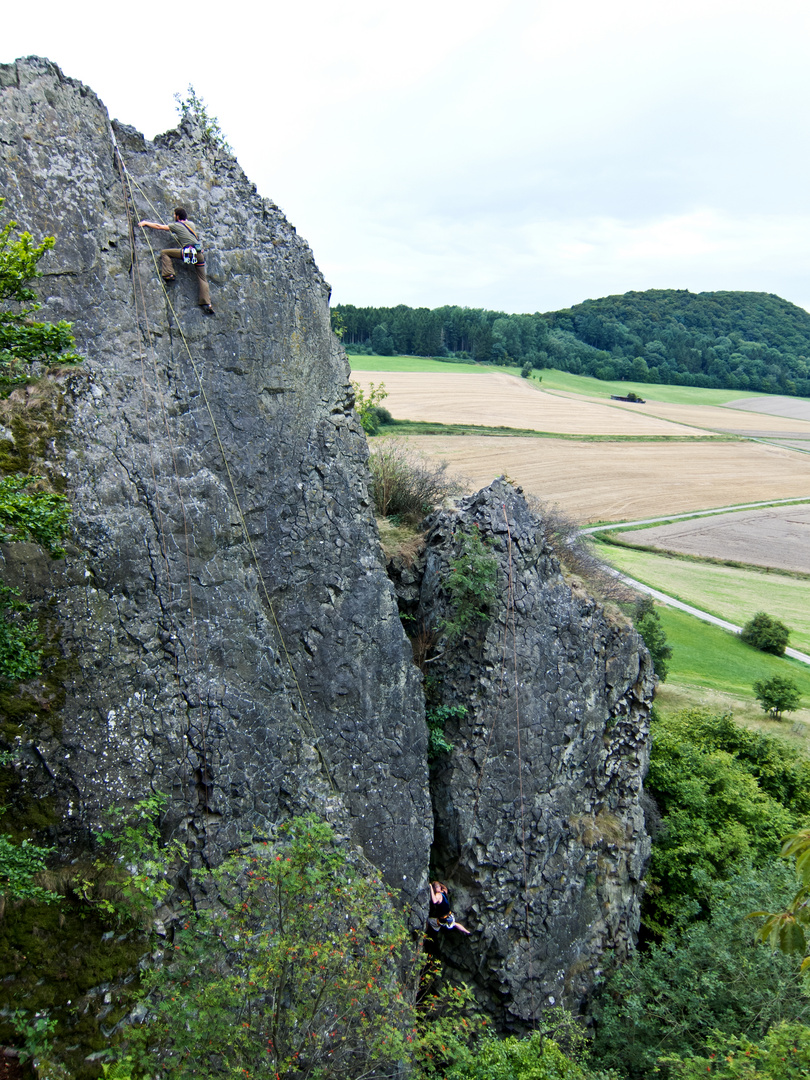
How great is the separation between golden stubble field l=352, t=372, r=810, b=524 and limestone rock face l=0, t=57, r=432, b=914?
31464mm

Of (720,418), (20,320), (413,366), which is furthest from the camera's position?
(720,418)

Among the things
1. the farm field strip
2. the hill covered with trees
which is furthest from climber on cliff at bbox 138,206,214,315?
the farm field strip

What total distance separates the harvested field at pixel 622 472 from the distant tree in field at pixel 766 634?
52.1ft

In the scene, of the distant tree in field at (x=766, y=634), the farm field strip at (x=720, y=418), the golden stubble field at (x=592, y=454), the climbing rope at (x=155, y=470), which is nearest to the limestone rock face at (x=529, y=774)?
the climbing rope at (x=155, y=470)

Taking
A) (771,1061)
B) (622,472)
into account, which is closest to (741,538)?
(622,472)

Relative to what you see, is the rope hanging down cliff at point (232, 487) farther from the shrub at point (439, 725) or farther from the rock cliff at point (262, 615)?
the shrub at point (439, 725)

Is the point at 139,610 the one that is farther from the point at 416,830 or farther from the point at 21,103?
the point at 21,103

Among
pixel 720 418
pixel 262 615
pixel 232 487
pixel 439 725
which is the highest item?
pixel 720 418

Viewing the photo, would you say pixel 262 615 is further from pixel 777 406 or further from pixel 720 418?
pixel 777 406

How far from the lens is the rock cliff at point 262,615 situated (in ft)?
33.8

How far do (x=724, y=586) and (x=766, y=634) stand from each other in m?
8.61

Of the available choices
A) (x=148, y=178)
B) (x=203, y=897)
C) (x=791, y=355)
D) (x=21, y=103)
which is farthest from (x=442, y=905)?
(x=791, y=355)

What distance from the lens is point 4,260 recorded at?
6.74 meters

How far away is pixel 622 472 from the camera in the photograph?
60.1 meters
